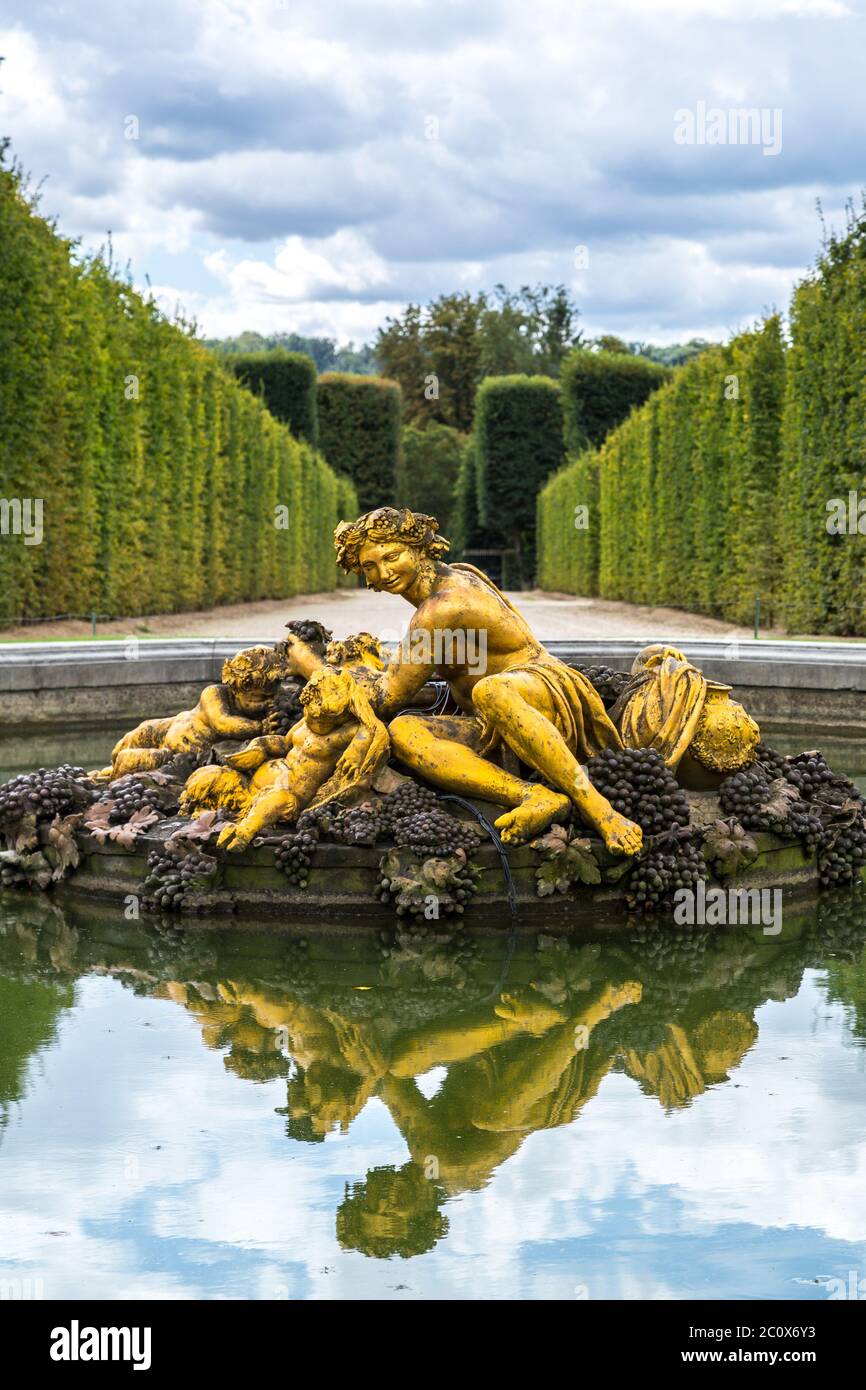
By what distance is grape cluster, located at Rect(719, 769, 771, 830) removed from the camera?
591 centimetres

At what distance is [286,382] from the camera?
158 feet

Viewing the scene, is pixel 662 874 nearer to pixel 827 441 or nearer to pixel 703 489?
pixel 827 441

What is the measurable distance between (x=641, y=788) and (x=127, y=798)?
6.67 ft

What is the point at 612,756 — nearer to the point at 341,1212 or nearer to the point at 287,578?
the point at 341,1212

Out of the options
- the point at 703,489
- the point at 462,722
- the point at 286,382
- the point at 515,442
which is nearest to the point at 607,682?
the point at 462,722

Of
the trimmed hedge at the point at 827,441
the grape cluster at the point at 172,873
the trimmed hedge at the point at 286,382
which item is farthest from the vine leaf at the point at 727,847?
the trimmed hedge at the point at 286,382

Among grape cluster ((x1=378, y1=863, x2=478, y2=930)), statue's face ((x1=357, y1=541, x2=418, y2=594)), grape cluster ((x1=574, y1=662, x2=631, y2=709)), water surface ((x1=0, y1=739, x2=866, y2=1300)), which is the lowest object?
water surface ((x1=0, y1=739, x2=866, y2=1300))

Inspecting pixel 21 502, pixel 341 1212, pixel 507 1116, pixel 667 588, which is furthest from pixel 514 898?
pixel 667 588

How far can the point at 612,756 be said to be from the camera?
573 centimetres

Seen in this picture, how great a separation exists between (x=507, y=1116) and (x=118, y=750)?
359 centimetres

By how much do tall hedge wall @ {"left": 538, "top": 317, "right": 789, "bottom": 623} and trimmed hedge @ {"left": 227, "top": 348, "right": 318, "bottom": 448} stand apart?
17031 mm

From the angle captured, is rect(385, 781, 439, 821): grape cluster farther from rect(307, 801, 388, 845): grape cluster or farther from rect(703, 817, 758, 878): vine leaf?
rect(703, 817, 758, 878): vine leaf

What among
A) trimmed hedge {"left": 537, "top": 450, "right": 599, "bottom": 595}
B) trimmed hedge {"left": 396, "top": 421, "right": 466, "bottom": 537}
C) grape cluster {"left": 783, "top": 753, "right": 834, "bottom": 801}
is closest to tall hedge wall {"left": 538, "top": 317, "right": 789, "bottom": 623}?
trimmed hedge {"left": 537, "top": 450, "right": 599, "bottom": 595}

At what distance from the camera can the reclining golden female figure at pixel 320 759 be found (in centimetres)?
577
